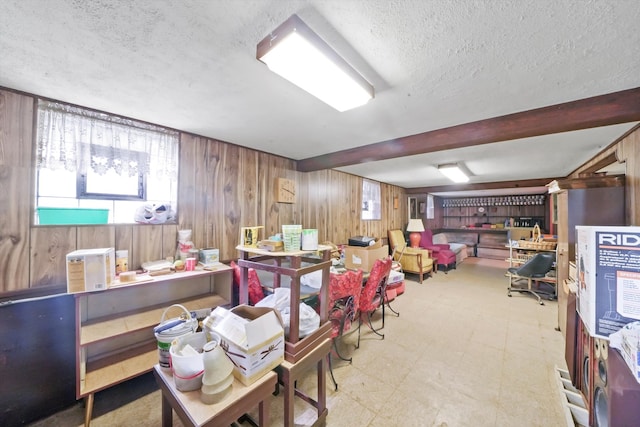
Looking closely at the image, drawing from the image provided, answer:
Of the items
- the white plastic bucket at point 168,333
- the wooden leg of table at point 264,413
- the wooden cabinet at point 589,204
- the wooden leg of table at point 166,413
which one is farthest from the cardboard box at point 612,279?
the wooden leg of table at point 166,413

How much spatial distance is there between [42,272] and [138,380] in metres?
1.17

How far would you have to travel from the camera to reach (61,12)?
0.99 meters

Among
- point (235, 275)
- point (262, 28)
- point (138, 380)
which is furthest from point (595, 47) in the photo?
point (138, 380)

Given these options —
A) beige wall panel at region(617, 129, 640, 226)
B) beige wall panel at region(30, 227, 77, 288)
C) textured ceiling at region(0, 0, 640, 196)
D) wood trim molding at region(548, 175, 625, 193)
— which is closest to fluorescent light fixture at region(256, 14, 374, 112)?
textured ceiling at region(0, 0, 640, 196)

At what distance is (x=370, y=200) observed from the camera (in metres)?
5.44

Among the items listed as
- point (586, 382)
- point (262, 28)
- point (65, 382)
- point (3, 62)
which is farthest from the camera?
point (65, 382)

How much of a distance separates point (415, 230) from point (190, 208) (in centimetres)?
517

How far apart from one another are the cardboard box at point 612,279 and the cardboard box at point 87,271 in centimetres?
297

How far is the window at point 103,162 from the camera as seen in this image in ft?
5.70

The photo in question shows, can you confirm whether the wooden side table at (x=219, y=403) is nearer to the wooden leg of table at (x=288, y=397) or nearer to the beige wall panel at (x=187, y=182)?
the wooden leg of table at (x=288, y=397)

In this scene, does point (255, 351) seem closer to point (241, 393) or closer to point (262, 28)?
point (241, 393)

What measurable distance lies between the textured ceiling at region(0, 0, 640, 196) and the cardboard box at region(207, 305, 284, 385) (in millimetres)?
1426

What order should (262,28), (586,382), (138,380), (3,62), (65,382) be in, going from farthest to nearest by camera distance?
(138,380) < (65,382) < (586,382) < (3,62) < (262,28)

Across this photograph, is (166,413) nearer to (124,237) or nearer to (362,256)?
(124,237)
